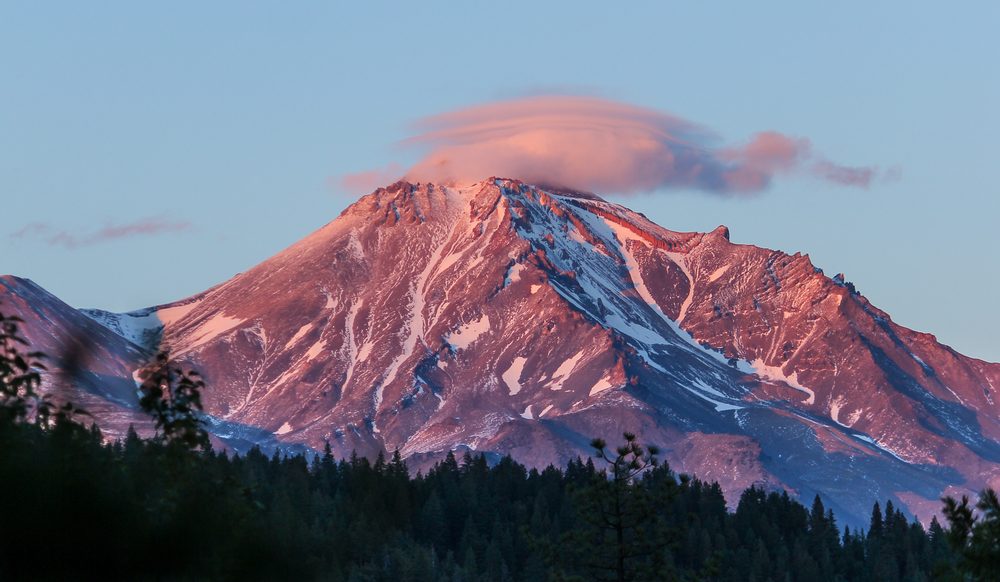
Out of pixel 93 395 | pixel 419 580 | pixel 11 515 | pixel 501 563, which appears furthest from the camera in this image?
pixel 501 563

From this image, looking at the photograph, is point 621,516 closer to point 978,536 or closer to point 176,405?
point 978,536

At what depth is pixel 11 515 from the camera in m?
19.2

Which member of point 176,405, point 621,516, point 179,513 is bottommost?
point 179,513

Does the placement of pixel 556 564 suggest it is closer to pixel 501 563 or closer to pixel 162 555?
pixel 162 555

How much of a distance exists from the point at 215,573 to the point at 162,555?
56 centimetres

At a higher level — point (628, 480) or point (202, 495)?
point (628, 480)

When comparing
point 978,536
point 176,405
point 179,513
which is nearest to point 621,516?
point 978,536

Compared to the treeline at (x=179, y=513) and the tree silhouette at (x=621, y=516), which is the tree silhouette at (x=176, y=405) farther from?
the tree silhouette at (x=621, y=516)

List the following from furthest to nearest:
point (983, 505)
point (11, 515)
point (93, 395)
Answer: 1. point (983, 505)
2. point (93, 395)
3. point (11, 515)

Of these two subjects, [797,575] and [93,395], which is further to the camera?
[797,575]

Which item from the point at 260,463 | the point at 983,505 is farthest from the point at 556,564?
the point at 260,463

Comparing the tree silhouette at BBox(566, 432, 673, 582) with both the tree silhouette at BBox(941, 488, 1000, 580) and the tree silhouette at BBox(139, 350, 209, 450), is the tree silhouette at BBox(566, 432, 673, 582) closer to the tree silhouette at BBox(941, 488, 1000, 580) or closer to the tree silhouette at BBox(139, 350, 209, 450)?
the tree silhouette at BBox(941, 488, 1000, 580)

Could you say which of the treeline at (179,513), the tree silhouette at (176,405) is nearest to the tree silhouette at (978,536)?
the treeline at (179,513)

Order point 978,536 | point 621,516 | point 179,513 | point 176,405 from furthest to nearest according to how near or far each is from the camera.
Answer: point 621,516, point 978,536, point 176,405, point 179,513
